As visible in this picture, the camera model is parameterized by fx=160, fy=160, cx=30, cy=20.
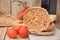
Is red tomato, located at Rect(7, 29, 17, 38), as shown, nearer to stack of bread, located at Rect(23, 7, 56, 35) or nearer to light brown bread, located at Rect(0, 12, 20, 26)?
stack of bread, located at Rect(23, 7, 56, 35)

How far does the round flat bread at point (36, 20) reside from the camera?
2.51 ft

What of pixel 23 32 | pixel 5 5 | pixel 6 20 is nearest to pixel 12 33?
pixel 23 32

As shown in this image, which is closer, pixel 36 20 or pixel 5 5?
pixel 36 20

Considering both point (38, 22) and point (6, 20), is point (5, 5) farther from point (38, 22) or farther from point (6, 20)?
point (38, 22)

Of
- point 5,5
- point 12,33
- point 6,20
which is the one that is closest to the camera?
point 12,33

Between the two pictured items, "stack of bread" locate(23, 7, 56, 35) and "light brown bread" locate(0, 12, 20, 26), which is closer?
"stack of bread" locate(23, 7, 56, 35)

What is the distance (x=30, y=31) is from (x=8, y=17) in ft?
1.40

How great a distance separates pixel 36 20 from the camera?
2.55ft

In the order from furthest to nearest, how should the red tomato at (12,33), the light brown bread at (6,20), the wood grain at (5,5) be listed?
the wood grain at (5,5) → the light brown bread at (6,20) → the red tomato at (12,33)

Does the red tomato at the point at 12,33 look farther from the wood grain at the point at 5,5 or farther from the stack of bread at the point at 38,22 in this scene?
the wood grain at the point at 5,5

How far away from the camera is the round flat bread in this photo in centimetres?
77

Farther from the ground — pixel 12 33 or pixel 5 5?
pixel 5 5

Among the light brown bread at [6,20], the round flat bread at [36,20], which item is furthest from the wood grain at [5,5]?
the round flat bread at [36,20]

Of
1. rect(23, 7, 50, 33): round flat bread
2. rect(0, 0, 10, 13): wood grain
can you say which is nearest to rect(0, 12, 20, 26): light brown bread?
rect(0, 0, 10, 13): wood grain
